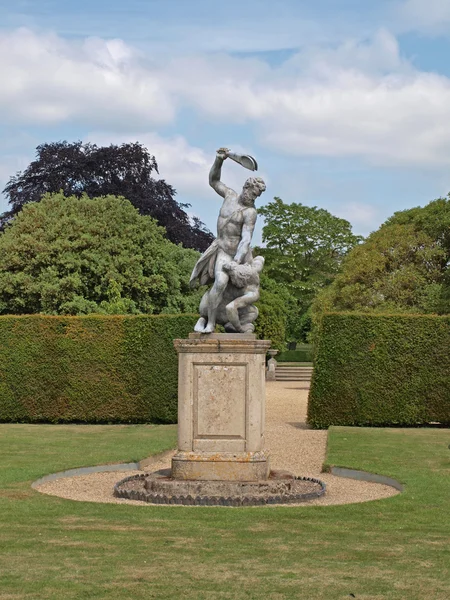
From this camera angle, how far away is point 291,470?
1622 centimetres

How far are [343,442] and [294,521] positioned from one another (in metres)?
8.86

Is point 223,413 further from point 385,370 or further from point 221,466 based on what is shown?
point 385,370

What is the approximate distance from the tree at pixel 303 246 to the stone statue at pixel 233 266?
47.4 m

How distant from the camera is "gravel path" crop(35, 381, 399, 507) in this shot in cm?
1294

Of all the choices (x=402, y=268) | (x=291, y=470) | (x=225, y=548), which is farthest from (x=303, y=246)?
(x=225, y=548)

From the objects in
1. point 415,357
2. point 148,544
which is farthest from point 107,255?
point 148,544

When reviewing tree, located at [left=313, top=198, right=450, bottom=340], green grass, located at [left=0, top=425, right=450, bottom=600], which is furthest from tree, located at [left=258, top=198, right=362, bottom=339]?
green grass, located at [left=0, top=425, right=450, bottom=600]

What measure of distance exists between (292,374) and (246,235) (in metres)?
37.3

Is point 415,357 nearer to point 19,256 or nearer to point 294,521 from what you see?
point 294,521

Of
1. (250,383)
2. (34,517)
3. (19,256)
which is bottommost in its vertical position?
(34,517)

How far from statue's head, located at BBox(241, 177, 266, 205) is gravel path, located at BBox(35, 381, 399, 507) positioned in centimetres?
407

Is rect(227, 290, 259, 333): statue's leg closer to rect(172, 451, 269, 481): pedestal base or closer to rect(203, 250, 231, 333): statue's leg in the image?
rect(203, 250, 231, 333): statue's leg

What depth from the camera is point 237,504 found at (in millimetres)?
11953

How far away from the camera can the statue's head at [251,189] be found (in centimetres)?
1318
